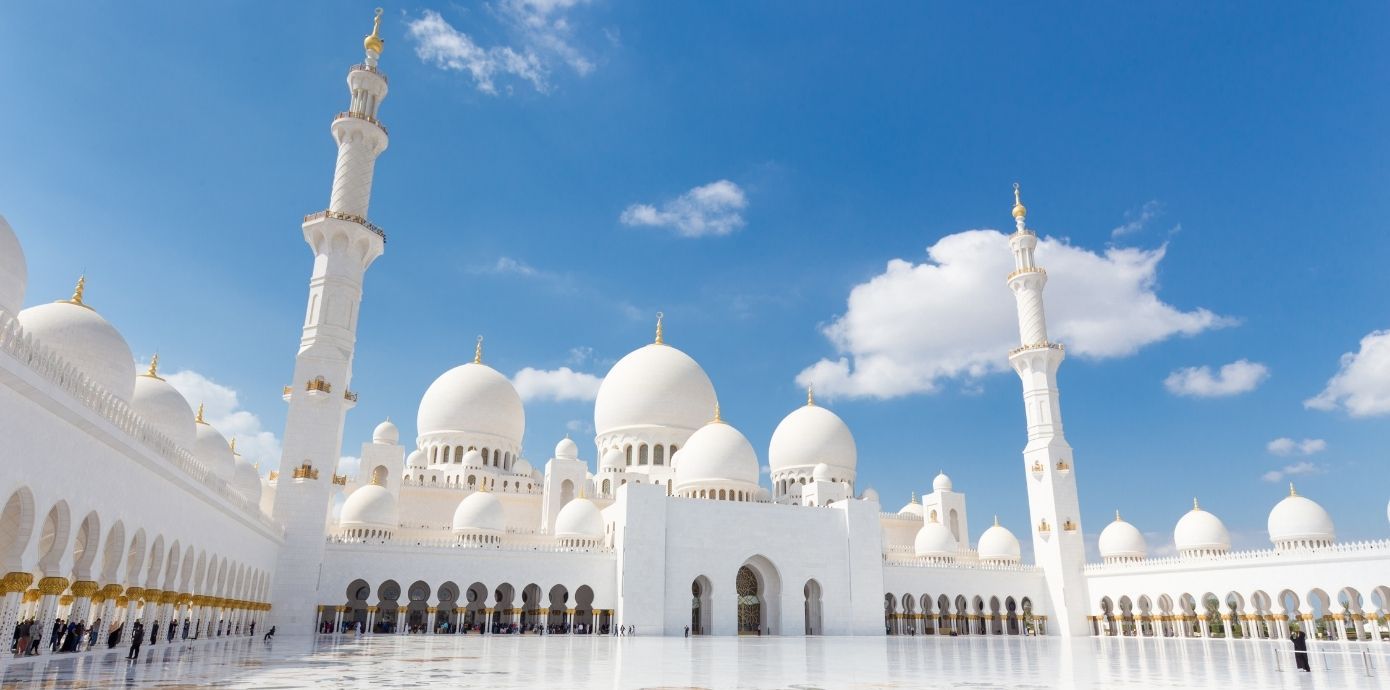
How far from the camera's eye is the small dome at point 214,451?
21.3 m

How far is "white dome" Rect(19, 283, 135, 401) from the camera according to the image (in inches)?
568

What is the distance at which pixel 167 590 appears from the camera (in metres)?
14.7

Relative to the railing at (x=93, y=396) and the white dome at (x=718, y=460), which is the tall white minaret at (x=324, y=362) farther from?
the white dome at (x=718, y=460)

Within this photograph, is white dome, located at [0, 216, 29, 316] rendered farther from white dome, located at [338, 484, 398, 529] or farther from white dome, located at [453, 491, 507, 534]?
white dome, located at [453, 491, 507, 534]

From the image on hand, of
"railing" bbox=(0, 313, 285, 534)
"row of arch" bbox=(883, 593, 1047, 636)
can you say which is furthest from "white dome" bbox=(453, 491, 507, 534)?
"row of arch" bbox=(883, 593, 1047, 636)

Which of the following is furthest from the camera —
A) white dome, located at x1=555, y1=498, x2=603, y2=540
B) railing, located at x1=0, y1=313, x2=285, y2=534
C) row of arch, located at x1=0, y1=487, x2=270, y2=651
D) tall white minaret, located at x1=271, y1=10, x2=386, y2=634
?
white dome, located at x1=555, y1=498, x2=603, y2=540

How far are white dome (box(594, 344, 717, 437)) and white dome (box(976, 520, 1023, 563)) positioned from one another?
39.9ft

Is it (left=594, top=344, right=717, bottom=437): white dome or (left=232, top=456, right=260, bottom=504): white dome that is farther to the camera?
(left=594, top=344, right=717, bottom=437): white dome

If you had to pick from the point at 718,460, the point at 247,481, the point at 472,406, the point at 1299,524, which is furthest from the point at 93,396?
the point at 1299,524

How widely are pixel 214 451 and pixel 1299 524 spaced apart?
33.0 m

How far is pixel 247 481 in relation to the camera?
2397 cm

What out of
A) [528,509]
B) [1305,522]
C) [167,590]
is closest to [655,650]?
[167,590]

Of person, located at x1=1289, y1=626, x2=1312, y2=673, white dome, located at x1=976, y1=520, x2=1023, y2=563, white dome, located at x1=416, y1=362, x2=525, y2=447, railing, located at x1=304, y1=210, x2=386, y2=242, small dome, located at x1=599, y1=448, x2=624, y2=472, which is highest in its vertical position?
railing, located at x1=304, y1=210, x2=386, y2=242

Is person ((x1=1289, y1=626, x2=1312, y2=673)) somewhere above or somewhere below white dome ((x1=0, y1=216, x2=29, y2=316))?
below
